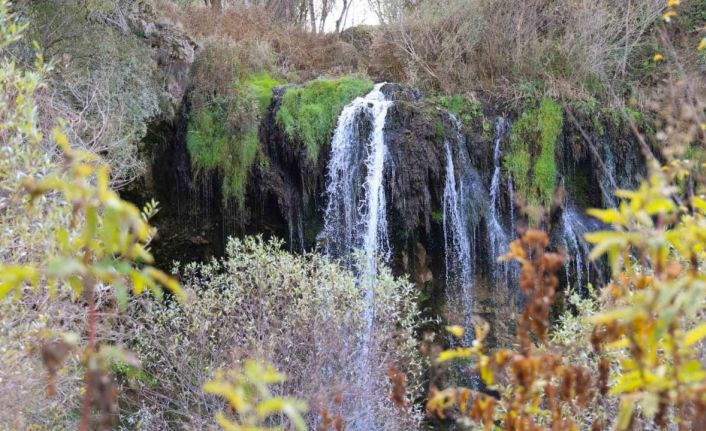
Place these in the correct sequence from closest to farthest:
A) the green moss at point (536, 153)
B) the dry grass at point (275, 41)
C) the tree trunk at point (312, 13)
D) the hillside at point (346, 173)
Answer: the hillside at point (346, 173) < the green moss at point (536, 153) < the dry grass at point (275, 41) < the tree trunk at point (312, 13)

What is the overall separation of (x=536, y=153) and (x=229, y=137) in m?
4.81

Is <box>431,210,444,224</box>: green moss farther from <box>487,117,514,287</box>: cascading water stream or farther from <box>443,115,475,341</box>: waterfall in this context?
<box>487,117,514,287</box>: cascading water stream

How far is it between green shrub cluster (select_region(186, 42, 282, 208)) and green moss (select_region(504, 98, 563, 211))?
4.04 metres

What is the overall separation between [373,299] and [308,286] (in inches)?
26.8

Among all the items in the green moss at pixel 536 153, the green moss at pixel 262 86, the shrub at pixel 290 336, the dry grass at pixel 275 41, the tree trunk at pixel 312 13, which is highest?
the tree trunk at pixel 312 13

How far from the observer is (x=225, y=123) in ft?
30.1

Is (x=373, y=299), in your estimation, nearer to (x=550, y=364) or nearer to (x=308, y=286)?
(x=308, y=286)

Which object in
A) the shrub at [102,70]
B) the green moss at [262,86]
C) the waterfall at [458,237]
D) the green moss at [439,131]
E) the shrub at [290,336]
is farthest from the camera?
the green moss at [262,86]

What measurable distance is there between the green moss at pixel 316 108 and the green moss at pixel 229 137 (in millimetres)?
491

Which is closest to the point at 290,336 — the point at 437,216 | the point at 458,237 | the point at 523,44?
the point at 437,216

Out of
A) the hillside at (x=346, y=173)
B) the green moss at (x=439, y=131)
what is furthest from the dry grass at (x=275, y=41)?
the green moss at (x=439, y=131)

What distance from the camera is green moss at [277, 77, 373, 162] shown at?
894cm

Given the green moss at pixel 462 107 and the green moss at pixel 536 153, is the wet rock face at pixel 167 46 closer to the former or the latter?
the green moss at pixel 462 107

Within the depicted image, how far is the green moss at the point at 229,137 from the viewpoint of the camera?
8906mm
